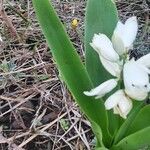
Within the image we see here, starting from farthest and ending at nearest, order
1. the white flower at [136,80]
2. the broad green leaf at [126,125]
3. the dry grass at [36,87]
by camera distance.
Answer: the dry grass at [36,87] → the broad green leaf at [126,125] → the white flower at [136,80]

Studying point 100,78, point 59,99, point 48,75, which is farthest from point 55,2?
point 100,78

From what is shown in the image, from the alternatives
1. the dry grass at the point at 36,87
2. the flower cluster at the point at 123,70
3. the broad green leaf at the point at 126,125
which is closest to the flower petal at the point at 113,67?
the flower cluster at the point at 123,70

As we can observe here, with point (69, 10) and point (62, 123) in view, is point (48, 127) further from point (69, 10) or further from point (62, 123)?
point (69, 10)

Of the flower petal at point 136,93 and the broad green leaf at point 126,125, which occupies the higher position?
the flower petal at point 136,93

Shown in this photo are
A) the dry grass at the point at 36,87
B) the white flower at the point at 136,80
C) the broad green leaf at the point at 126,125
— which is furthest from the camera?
the dry grass at the point at 36,87

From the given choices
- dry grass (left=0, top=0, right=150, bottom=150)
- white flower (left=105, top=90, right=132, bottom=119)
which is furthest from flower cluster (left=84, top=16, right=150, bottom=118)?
dry grass (left=0, top=0, right=150, bottom=150)

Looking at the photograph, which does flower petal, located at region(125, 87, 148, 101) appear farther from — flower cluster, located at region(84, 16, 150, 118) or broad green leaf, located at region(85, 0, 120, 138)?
broad green leaf, located at region(85, 0, 120, 138)

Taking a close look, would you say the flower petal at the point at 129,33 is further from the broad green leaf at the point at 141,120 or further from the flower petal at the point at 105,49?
the broad green leaf at the point at 141,120

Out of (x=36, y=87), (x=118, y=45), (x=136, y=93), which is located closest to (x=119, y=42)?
(x=118, y=45)
